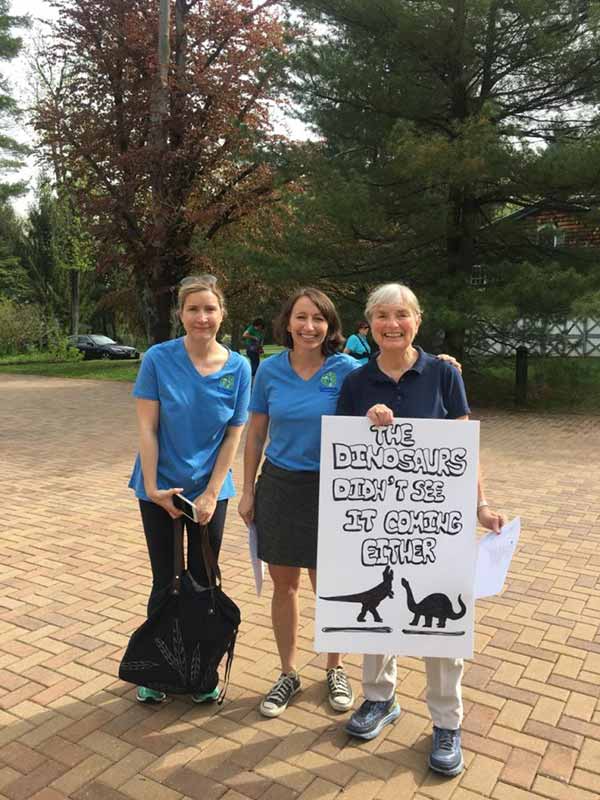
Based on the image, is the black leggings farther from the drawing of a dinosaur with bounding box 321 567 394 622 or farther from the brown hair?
the brown hair

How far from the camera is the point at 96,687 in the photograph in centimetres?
308

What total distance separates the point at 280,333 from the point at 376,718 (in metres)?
1.64

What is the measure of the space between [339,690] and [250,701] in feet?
1.33

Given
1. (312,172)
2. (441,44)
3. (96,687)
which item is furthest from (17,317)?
(96,687)

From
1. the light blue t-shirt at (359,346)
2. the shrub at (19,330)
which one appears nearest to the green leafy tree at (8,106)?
the shrub at (19,330)

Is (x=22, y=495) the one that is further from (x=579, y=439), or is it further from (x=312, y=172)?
(x=312, y=172)

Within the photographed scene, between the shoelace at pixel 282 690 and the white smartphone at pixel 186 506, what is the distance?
871 mm

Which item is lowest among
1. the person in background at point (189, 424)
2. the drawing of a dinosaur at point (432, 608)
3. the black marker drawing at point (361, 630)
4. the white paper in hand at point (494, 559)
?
the black marker drawing at point (361, 630)

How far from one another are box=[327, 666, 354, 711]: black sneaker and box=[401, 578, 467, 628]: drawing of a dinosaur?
2.11 feet

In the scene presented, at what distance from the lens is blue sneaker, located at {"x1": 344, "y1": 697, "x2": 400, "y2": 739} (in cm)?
267

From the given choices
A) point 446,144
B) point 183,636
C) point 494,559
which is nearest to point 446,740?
point 494,559

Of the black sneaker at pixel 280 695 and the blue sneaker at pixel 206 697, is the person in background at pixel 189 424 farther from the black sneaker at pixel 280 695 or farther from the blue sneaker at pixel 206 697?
the black sneaker at pixel 280 695

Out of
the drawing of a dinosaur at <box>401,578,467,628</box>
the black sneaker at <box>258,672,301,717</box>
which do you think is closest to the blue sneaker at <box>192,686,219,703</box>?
the black sneaker at <box>258,672,301,717</box>

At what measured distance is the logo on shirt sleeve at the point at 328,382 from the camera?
8.79ft
